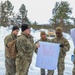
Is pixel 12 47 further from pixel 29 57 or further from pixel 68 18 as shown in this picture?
pixel 68 18

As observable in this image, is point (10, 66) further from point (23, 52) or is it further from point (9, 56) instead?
point (23, 52)

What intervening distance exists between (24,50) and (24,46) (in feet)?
0.29

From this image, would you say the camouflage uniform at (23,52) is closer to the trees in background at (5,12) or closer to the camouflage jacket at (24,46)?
the camouflage jacket at (24,46)

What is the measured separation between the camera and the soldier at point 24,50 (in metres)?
6.05

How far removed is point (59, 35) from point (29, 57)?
1.21 meters

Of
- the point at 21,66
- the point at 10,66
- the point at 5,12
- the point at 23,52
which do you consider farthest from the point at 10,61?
the point at 5,12

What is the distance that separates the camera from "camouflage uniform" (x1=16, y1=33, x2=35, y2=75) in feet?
19.8

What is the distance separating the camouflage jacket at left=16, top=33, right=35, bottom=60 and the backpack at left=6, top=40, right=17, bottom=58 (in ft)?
0.60

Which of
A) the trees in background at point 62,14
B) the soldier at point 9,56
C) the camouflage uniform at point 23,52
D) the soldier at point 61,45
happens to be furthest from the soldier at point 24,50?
the trees in background at point 62,14

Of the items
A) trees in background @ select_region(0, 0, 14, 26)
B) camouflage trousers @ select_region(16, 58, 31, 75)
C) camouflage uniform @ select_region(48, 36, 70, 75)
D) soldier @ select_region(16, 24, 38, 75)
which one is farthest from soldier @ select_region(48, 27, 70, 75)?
trees in background @ select_region(0, 0, 14, 26)

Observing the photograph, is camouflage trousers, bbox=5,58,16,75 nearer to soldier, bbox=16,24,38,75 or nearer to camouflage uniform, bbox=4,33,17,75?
camouflage uniform, bbox=4,33,17,75

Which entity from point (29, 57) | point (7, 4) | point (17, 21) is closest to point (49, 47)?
point (29, 57)

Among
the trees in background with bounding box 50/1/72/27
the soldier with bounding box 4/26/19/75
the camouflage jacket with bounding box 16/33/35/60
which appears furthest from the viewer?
the trees in background with bounding box 50/1/72/27

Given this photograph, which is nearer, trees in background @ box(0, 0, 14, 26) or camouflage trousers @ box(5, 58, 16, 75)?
camouflage trousers @ box(5, 58, 16, 75)
